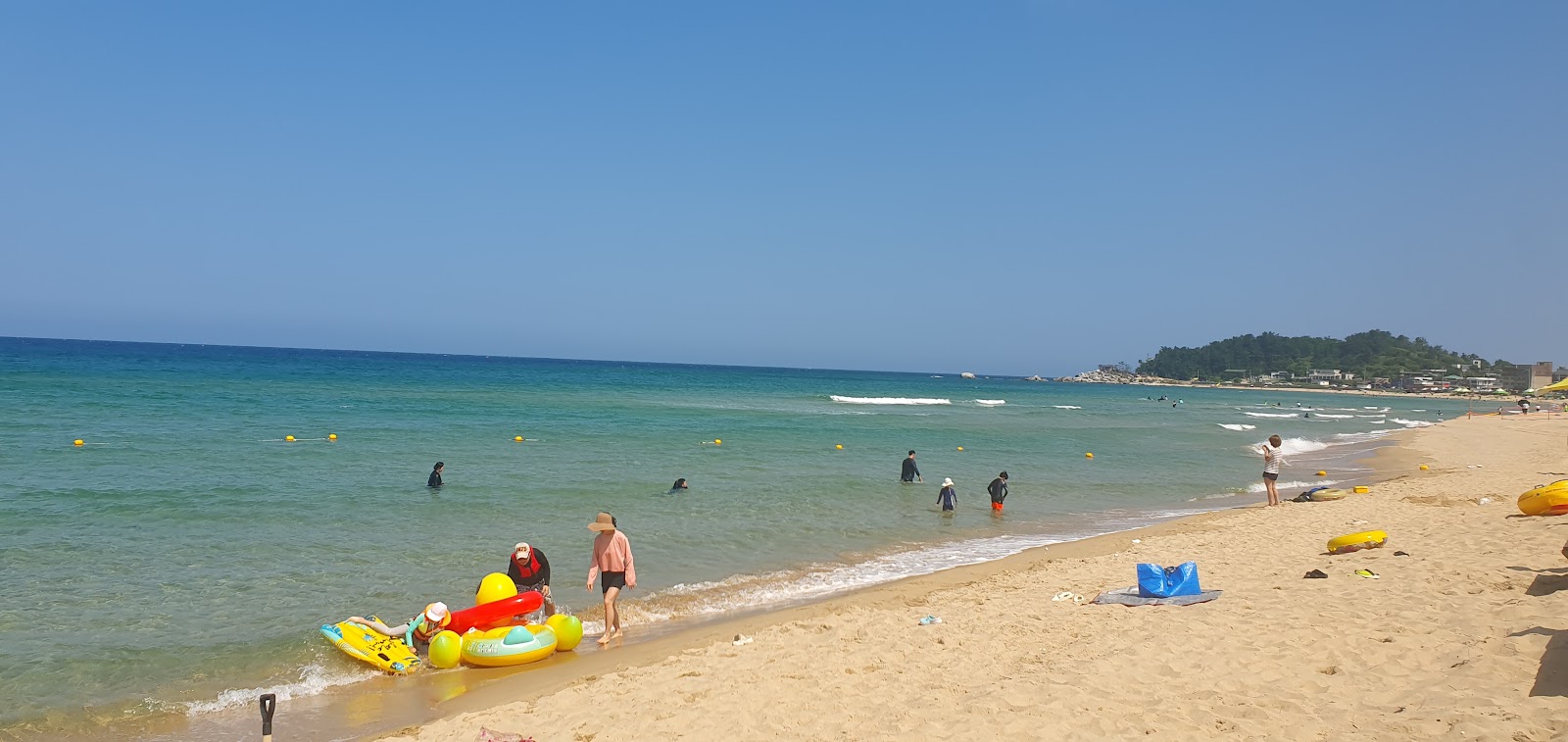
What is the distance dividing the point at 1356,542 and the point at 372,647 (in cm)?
1164

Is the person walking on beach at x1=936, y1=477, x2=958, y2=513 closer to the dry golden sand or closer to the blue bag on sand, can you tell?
the dry golden sand

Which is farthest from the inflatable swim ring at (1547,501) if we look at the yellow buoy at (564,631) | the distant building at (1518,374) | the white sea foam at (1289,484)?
the distant building at (1518,374)

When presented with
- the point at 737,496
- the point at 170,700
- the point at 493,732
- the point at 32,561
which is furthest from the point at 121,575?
the point at 737,496

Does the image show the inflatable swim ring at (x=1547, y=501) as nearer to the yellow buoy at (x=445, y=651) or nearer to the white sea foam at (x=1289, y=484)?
the white sea foam at (x=1289, y=484)

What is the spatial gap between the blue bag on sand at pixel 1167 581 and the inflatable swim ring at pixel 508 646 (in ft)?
20.4

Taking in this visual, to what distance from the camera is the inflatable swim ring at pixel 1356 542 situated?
434 inches

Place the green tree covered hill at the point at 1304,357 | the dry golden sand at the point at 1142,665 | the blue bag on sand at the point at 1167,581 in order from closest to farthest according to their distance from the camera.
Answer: the dry golden sand at the point at 1142,665 < the blue bag on sand at the point at 1167,581 < the green tree covered hill at the point at 1304,357

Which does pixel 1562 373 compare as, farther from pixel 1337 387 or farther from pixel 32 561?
pixel 32 561

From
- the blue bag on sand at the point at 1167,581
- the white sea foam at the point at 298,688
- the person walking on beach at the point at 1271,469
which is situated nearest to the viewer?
the white sea foam at the point at 298,688

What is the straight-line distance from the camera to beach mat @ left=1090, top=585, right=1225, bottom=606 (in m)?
8.75

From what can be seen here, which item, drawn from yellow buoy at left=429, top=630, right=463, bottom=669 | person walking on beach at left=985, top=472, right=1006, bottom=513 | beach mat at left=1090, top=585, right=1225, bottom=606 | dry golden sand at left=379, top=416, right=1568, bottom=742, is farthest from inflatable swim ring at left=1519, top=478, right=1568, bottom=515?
yellow buoy at left=429, top=630, right=463, bottom=669

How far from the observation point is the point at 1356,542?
11031mm

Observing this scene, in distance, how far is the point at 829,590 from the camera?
11445 millimetres

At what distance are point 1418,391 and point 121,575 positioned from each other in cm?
16130
